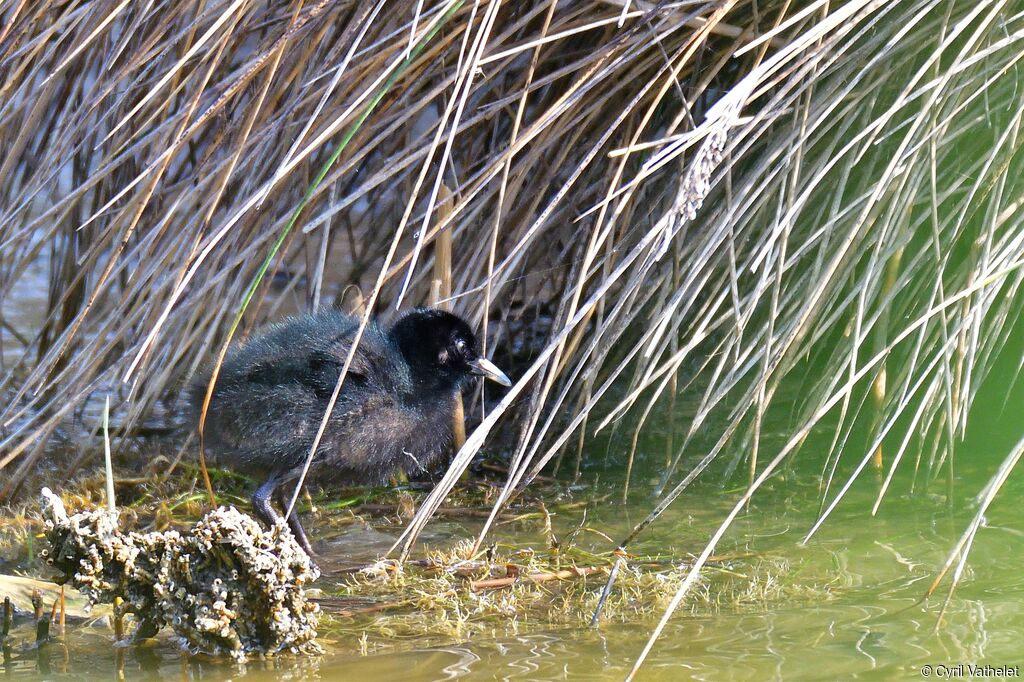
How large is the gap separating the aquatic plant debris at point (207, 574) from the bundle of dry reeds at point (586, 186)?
34cm

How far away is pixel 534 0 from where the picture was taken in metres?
3.38

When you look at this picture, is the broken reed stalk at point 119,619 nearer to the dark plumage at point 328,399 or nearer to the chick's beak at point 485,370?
the dark plumage at point 328,399

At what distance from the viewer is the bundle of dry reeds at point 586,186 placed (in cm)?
274

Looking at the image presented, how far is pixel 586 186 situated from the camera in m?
3.53

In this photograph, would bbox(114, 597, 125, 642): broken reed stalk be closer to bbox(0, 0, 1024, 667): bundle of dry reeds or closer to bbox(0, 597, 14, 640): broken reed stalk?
bbox(0, 597, 14, 640): broken reed stalk

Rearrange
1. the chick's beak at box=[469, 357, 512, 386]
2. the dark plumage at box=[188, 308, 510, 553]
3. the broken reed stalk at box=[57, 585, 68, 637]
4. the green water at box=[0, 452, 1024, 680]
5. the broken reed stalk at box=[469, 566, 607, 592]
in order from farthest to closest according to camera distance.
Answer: the chick's beak at box=[469, 357, 512, 386]
the dark plumage at box=[188, 308, 510, 553]
the broken reed stalk at box=[469, 566, 607, 592]
the broken reed stalk at box=[57, 585, 68, 637]
the green water at box=[0, 452, 1024, 680]

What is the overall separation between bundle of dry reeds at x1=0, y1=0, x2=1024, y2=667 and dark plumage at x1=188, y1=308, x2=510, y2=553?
0.19 metres

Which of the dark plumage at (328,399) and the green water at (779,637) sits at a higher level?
the dark plumage at (328,399)

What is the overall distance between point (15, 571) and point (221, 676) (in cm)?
94

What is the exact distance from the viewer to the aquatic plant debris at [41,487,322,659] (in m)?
2.47

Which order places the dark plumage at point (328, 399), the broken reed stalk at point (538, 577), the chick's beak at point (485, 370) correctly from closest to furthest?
the broken reed stalk at point (538, 577), the dark plumage at point (328, 399), the chick's beak at point (485, 370)

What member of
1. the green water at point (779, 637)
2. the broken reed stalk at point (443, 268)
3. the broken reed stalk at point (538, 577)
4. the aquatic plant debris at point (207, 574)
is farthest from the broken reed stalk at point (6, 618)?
the broken reed stalk at point (443, 268)

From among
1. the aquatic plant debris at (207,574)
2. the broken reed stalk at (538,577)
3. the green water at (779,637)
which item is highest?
the aquatic plant debris at (207,574)

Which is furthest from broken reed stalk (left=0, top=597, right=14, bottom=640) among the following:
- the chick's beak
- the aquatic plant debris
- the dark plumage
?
the chick's beak
